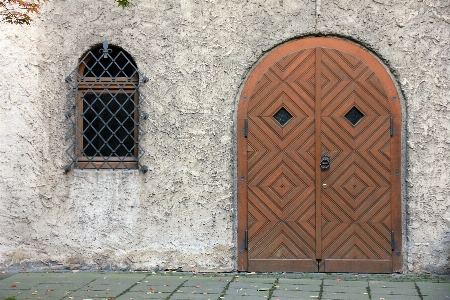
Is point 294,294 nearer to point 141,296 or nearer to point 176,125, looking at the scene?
point 141,296

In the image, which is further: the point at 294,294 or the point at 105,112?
the point at 105,112

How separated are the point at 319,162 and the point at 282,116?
2.10ft

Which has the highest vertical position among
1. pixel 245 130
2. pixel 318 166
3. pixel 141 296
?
pixel 245 130

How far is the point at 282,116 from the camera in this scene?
24.3 feet

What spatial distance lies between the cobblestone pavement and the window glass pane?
136cm

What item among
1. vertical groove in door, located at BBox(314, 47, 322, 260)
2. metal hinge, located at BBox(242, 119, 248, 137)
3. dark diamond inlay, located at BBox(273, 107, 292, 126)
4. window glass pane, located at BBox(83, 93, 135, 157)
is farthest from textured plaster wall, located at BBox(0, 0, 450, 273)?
vertical groove in door, located at BBox(314, 47, 322, 260)

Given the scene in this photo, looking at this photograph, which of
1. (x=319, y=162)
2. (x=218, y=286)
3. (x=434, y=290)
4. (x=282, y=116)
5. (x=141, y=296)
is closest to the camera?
(x=141, y=296)

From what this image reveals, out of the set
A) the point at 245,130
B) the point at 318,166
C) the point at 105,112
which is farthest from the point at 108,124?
the point at 318,166

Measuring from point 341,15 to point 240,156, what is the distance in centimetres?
186

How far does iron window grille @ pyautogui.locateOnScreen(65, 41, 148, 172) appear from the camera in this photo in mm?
7508

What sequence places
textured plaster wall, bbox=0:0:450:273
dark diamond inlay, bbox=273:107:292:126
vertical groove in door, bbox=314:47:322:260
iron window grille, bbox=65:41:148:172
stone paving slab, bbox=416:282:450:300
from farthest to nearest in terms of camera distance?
iron window grille, bbox=65:41:148:172
dark diamond inlay, bbox=273:107:292:126
vertical groove in door, bbox=314:47:322:260
textured plaster wall, bbox=0:0:450:273
stone paving slab, bbox=416:282:450:300

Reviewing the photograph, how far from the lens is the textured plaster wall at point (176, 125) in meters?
7.18

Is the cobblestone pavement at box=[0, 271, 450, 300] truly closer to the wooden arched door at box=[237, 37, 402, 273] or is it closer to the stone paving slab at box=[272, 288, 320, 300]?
the stone paving slab at box=[272, 288, 320, 300]

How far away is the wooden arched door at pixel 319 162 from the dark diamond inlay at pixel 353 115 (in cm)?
1
